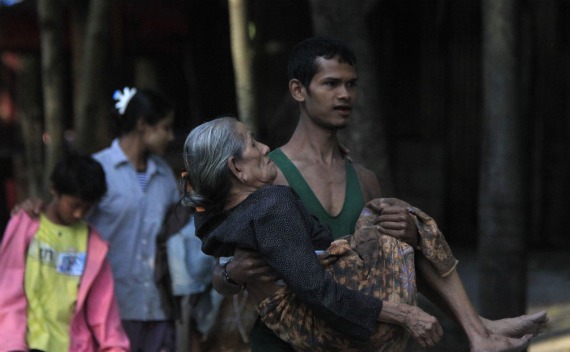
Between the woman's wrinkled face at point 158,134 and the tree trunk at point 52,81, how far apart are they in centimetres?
187

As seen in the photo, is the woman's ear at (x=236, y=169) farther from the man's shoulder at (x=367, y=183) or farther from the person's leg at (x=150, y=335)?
the person's leg at (x=150, y=335)

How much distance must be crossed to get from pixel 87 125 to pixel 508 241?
2911mm

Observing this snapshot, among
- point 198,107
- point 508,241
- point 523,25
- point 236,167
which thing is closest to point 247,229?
point 236,167

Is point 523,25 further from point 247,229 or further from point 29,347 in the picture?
point 247,229

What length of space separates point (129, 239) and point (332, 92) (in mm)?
2171

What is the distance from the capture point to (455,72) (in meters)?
11.5

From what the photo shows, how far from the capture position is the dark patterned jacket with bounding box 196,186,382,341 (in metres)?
2.94

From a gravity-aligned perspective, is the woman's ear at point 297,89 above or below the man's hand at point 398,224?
above

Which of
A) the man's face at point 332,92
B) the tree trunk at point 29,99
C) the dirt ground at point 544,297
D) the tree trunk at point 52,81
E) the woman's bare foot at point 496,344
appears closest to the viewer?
the woman's bare foot at point 496,344

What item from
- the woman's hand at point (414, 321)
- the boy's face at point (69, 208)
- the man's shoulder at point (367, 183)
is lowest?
the woman's hand at point (414, 321)

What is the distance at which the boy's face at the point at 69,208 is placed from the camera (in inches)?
186

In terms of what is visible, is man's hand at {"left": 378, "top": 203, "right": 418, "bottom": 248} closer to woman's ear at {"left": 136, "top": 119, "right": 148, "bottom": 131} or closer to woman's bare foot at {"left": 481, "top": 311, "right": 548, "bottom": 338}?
woman's bare foot at {"left": 481, "top": 311, "right": 548, "bottom": 338}

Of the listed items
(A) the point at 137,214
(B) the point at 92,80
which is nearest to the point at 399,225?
(A) the point at 137,214

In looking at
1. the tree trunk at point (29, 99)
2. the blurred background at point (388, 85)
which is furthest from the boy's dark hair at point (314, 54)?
the tree trunk at point (29, 99)
